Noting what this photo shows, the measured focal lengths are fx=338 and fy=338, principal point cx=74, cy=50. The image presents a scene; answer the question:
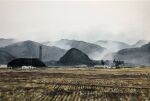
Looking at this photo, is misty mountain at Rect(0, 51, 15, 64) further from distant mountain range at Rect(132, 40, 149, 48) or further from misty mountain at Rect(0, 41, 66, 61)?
distant mountain range at Rect(132, 40, 149, 48)

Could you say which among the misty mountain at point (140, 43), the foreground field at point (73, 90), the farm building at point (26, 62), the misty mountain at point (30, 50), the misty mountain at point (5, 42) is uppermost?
the misty mountain at point (5, 42)

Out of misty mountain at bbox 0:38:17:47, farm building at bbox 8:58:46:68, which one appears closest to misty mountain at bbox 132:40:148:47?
farm building at bbox 8:58:46:68

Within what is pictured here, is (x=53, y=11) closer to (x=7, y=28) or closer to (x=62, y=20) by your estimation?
(x=62, y=20)

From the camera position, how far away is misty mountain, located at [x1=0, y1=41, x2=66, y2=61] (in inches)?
693

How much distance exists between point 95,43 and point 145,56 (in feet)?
10.5

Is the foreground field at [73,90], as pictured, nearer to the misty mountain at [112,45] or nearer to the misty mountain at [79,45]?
the misty mountain at [79,45]

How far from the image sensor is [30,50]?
1866 cm

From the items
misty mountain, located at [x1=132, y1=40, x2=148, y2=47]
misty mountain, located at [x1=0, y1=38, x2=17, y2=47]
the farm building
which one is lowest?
the farm building

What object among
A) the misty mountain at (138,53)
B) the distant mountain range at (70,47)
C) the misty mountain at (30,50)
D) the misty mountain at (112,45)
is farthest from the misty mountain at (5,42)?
the misty mountain at (138,53)

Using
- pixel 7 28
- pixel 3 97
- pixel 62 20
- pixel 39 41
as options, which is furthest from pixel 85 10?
pixel 3 97

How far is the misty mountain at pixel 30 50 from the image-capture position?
17591mm

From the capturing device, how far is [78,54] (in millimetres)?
19422

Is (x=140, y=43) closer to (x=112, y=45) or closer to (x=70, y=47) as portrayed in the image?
(x=112, y=45)

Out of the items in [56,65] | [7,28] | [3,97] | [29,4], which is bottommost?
[3,97]
